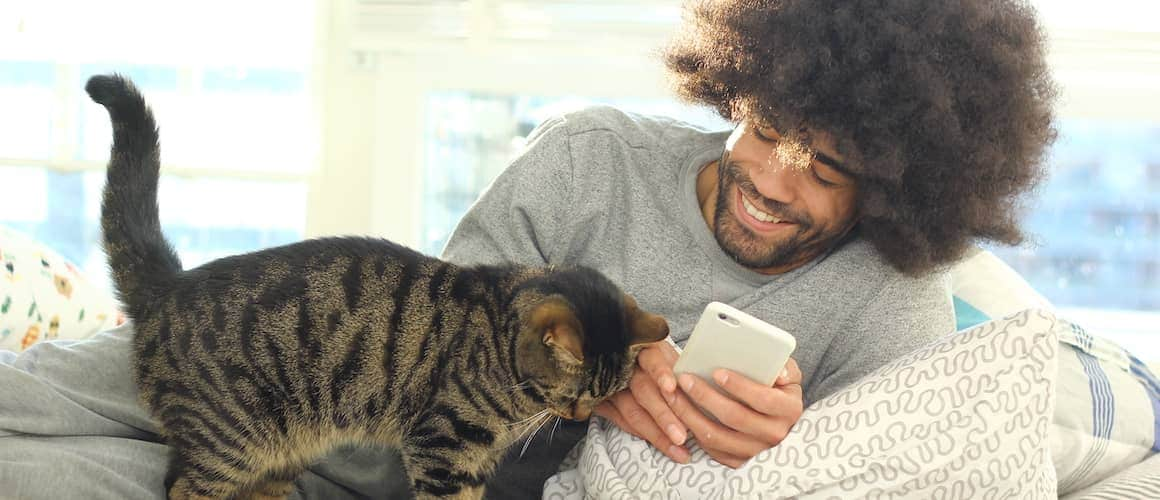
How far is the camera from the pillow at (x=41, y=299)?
1706mm

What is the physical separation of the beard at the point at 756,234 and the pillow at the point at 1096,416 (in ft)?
1.43

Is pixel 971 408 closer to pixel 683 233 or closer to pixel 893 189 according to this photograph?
pixel 893 189

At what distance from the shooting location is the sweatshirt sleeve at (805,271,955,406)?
144cm

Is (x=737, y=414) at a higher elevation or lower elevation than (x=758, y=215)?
lower

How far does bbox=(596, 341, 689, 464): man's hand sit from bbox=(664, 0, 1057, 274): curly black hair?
366mm

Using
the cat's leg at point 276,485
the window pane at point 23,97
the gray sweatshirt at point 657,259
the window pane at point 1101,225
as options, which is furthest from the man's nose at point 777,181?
the window pane at point 23,97

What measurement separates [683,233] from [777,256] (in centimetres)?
15

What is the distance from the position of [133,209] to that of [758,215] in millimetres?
882

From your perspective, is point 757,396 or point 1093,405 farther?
point 1093,405

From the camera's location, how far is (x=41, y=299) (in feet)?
5.81

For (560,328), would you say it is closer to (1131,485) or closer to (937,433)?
(937,433)

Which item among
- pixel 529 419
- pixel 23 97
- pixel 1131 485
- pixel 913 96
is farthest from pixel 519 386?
pixel 23 97

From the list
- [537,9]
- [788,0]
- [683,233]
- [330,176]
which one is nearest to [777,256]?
[683,233]

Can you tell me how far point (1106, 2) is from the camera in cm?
237
